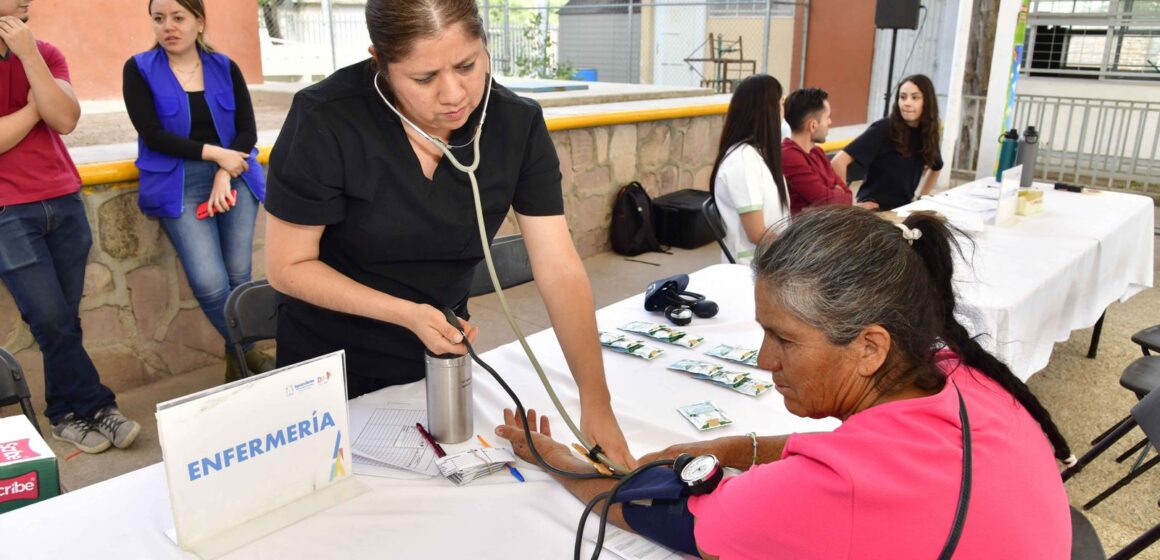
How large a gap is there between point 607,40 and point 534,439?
12.5m

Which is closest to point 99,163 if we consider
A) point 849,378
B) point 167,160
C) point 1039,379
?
point 167,160

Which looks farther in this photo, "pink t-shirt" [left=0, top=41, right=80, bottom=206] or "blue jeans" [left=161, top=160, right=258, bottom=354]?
"blue jeans" [left=161, top=160, right=258, bottom=354]

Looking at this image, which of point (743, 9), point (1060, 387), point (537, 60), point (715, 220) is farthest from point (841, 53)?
point (715, 220)

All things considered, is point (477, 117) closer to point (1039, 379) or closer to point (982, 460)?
point (982, 460)

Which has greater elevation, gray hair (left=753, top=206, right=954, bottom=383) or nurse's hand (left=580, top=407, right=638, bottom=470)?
gray hair (left=753, top=206, right=954, bottom=383)

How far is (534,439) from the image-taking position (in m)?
1.24

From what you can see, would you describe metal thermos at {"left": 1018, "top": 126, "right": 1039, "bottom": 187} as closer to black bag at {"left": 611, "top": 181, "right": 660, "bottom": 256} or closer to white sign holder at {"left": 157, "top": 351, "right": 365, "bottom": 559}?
black bag at {"left": 611, "top": 181, "right": 660, "bottom": 256}

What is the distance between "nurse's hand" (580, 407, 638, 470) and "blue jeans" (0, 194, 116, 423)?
6.30 ft

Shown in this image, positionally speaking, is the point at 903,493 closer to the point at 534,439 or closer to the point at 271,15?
the point at 534,439

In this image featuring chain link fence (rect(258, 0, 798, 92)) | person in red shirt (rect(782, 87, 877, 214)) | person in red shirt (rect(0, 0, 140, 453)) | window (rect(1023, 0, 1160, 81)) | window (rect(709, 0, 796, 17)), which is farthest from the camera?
window (rect(709, 0, 796, 17))

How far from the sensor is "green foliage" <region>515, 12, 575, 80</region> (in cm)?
1067

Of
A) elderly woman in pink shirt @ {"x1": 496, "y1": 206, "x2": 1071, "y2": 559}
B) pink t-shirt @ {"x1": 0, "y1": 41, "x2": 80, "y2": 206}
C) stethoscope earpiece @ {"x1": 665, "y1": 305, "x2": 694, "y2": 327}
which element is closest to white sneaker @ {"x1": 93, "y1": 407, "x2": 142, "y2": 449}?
pink t-shirt @ {"x1": 0, "y1": 41, "x2": 80, "y2": 206}

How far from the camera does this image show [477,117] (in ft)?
4.43

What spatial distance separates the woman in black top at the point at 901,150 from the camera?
13.1 feet
